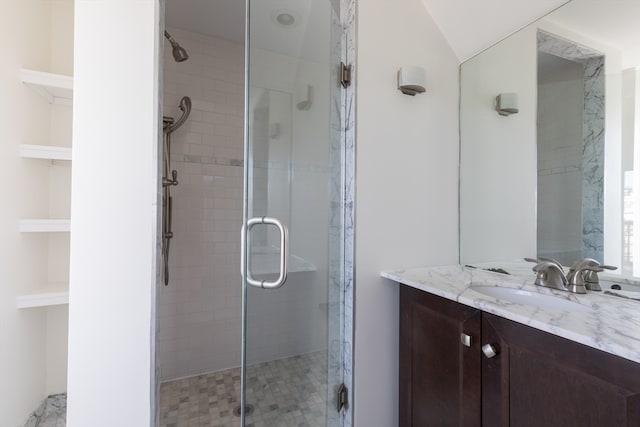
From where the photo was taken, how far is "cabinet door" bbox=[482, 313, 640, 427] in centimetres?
70

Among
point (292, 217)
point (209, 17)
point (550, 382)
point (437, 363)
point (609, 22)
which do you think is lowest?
point (437, 363)

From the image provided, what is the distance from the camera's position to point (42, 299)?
4.64ft

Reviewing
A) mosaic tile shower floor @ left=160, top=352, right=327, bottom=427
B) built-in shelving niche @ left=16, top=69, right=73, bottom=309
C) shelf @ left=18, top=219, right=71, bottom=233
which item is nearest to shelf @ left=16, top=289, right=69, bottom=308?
built-in shelving niche @ left=16, top=69, right=73, bottom=309

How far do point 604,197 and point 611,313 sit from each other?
1.63 feet

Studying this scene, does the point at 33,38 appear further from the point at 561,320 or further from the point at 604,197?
the point at 604,197

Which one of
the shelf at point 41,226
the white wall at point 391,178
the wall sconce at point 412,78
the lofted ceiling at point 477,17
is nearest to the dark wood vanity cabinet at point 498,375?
the white wall at point 391,178

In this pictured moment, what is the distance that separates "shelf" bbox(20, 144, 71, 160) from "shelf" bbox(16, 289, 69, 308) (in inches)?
25.2

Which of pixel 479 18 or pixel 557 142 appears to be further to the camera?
pixel 479 18

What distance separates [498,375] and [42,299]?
1.92 metres

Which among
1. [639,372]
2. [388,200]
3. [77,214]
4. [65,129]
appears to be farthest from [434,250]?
[65,129]

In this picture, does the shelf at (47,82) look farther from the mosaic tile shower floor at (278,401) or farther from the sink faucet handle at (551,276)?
the sink faucet handle at (551,276)

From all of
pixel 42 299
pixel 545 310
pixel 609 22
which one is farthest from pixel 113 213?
pixel 609 22

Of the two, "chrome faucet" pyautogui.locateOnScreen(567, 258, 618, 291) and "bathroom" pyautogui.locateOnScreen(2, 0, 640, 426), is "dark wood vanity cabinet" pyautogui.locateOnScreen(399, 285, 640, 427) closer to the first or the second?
"bathroom" pyautogui.locateOnScreen(2, 0, 640, 426)

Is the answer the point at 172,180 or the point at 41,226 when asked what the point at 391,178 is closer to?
the point at 172,180
